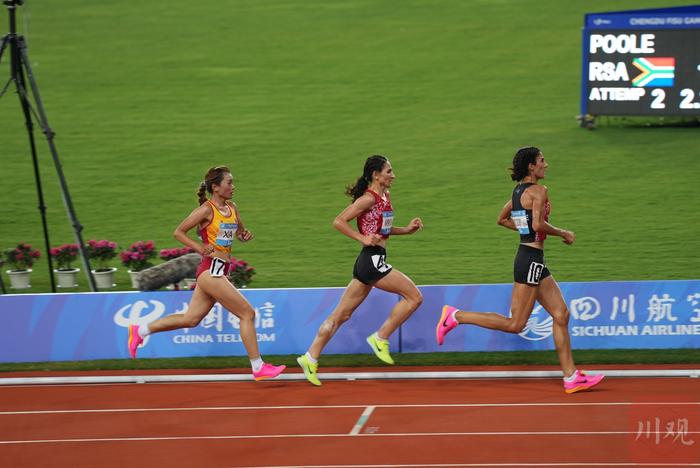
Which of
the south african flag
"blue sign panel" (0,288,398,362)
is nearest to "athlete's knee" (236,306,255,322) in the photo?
"blue sign panel" (0,288,398,362)

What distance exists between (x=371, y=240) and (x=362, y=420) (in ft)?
5.44

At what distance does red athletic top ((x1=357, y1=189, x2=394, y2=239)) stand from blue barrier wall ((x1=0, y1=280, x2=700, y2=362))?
105 cm

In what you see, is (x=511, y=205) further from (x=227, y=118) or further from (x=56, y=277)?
(x=227, y=118)

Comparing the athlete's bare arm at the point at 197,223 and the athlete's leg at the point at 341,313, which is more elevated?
the athlete's bare arm at the point at 197,223

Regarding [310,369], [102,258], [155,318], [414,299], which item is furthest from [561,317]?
[102,258]

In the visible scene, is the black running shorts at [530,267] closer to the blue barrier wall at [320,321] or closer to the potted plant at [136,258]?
the blue barrier wall at [320,321]

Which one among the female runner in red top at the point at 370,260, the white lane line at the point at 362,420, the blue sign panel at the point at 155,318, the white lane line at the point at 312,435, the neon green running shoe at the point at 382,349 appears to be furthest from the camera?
the blue sign panel at the point at 155,318

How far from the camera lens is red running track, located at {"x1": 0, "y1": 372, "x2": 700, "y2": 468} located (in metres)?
7.89

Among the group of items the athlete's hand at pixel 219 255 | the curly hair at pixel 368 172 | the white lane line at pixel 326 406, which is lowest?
the white lane line at pixel 326 406

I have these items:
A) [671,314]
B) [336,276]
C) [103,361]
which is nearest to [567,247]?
[336,276]

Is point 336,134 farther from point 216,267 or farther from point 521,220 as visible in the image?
point 521,220

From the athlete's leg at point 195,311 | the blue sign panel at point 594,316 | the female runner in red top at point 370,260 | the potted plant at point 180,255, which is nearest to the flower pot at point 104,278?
the potted plant at point 180,255

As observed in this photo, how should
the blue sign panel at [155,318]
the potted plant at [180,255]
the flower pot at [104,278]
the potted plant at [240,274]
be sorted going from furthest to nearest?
1. the flower pot at [104,278]
2. the potted plant at [180,255]
3. the potted plant at [240,274]
4. the blue sign panel at [155,318]

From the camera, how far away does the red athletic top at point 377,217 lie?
973cm
